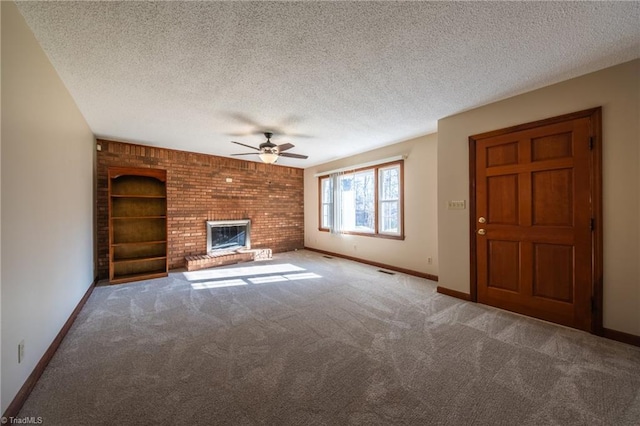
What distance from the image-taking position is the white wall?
1471 millimetres

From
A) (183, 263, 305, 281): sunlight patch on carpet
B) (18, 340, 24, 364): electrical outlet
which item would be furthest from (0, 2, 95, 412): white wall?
(183, 263, 305, 281): sunlight patch on carpet

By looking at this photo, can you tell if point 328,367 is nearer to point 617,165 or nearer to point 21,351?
point 21,351

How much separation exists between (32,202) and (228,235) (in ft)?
13.7

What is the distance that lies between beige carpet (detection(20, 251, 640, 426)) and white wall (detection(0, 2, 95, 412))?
33 centimetres

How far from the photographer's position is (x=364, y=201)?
5480 millimetres

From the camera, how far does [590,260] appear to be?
240 centimetres

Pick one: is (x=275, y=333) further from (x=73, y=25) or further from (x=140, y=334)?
(x=73, y=25)

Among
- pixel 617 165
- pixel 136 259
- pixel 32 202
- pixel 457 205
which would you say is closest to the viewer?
pixel 32 202

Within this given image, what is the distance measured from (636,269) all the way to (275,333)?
3.32m

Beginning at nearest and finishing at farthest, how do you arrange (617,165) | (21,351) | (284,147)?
(21,351) < (617,165) < (284,147)

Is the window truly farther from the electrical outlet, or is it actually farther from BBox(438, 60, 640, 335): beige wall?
the electrical outlet

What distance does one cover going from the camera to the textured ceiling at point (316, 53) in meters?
1.63

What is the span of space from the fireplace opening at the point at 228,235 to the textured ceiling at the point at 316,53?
2845mm

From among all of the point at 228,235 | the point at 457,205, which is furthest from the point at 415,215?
the point at 228,235
